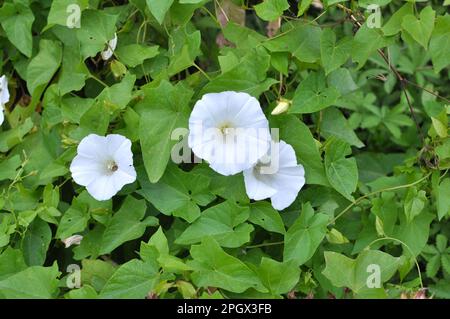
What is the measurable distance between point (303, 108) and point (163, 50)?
0.34 meters

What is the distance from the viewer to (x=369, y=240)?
150 cm

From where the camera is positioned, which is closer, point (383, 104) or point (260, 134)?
point (260, 134)

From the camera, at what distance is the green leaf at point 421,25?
1.35 m

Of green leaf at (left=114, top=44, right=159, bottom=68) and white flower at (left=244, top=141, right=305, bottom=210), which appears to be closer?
white flower at (left=244, top=141, right=305, bottom=210)

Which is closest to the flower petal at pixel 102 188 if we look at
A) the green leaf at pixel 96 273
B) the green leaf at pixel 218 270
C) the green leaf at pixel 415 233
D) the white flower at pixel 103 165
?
the white flower at pixel 103 165

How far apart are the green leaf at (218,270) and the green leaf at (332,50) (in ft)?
1.47

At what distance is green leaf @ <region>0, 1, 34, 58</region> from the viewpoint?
1.63m

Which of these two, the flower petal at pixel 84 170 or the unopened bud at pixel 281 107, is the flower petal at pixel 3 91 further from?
the unopened bud at pixel 281 107

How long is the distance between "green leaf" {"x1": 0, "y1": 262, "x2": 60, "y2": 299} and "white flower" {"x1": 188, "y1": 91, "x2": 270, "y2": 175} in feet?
1.14

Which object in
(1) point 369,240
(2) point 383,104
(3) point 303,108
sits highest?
(3) point 303,108

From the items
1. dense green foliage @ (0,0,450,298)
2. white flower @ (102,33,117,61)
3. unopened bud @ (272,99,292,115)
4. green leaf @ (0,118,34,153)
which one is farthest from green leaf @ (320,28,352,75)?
green leaf @ (0,118,34,153)

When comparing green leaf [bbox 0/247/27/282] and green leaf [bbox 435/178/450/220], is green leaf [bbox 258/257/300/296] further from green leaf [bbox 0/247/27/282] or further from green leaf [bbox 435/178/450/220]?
green leaf [bbox 0/247/27/282]
